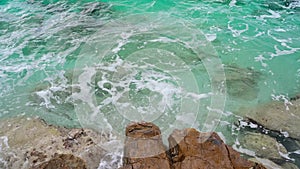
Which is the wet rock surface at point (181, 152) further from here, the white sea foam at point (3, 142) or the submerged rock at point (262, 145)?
the white sea foam at point (3, 142)

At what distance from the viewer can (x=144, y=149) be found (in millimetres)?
6277

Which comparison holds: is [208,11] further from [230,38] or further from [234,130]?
[234,130]

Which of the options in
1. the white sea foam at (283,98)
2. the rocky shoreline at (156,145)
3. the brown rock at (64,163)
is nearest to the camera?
the rocky shoreline at (156,145)

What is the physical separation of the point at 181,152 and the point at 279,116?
3.90m

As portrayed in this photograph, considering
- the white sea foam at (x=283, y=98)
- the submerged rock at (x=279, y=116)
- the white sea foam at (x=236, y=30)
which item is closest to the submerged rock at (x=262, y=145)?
the submerged rock at (x=279, y=116)

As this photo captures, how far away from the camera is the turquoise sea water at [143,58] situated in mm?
9016

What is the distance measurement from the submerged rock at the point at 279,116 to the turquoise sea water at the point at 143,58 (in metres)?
0.35

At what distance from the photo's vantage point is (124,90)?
968 cm

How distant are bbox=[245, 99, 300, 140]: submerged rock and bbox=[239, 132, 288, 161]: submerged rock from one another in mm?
527

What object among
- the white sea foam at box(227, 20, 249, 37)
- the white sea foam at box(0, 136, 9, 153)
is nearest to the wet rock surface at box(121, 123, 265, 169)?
the white sea foam at box(0, 136, 9, 153)

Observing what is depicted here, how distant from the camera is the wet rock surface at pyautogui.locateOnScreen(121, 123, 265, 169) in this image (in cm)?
584

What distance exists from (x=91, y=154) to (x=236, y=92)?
16.9 ft

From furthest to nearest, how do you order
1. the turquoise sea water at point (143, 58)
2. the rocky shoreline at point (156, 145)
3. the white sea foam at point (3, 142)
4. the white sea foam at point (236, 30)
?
the white sea foam at point (236, 30) < the turquoise sea water at point (143, 58) < the white sea foam at point (3, 142) < the rocky shoreline at point (156, 145)

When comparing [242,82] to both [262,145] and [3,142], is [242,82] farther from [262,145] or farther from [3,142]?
[3,142]
